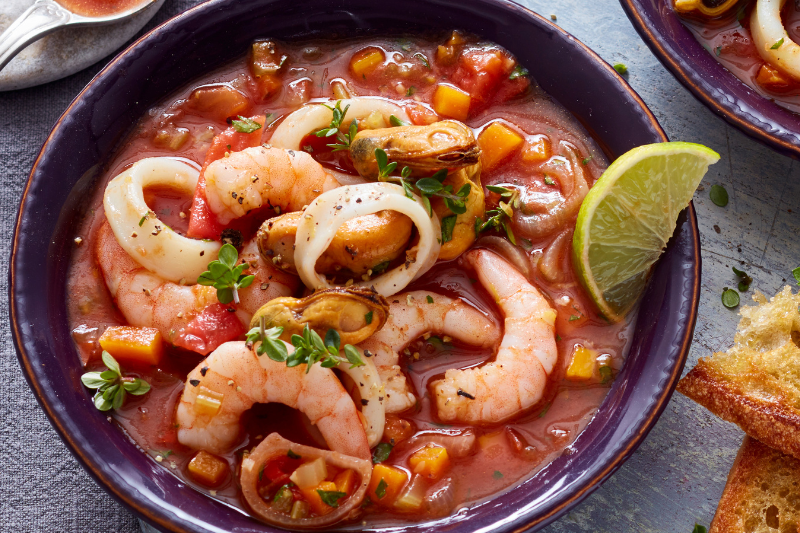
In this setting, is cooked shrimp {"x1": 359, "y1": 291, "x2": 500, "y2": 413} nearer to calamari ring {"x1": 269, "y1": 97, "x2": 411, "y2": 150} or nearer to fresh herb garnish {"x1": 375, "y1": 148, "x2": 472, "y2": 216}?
fresh herb garnish {"x1": 375, "y1": 148, "x2": 472, "y2": 216}

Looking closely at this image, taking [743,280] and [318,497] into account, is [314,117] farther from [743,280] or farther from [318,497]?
[743,280]

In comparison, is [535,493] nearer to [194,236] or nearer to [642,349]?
[642,349]

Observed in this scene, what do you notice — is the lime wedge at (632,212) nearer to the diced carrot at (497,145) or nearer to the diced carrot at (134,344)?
the diced carrot at (497,145)

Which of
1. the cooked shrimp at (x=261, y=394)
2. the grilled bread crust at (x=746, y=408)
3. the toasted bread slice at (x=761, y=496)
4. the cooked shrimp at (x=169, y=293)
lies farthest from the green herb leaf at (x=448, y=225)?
the toasted bread slice at (x=761, y=496)

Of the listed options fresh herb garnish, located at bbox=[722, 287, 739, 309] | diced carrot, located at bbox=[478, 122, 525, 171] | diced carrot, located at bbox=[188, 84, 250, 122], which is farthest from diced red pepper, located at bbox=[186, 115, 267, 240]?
fresh herb garnish, located at bbox=[722, 287, 739, 309]

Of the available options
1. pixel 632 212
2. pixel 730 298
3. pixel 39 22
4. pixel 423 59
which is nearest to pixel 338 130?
pixel 423 59
